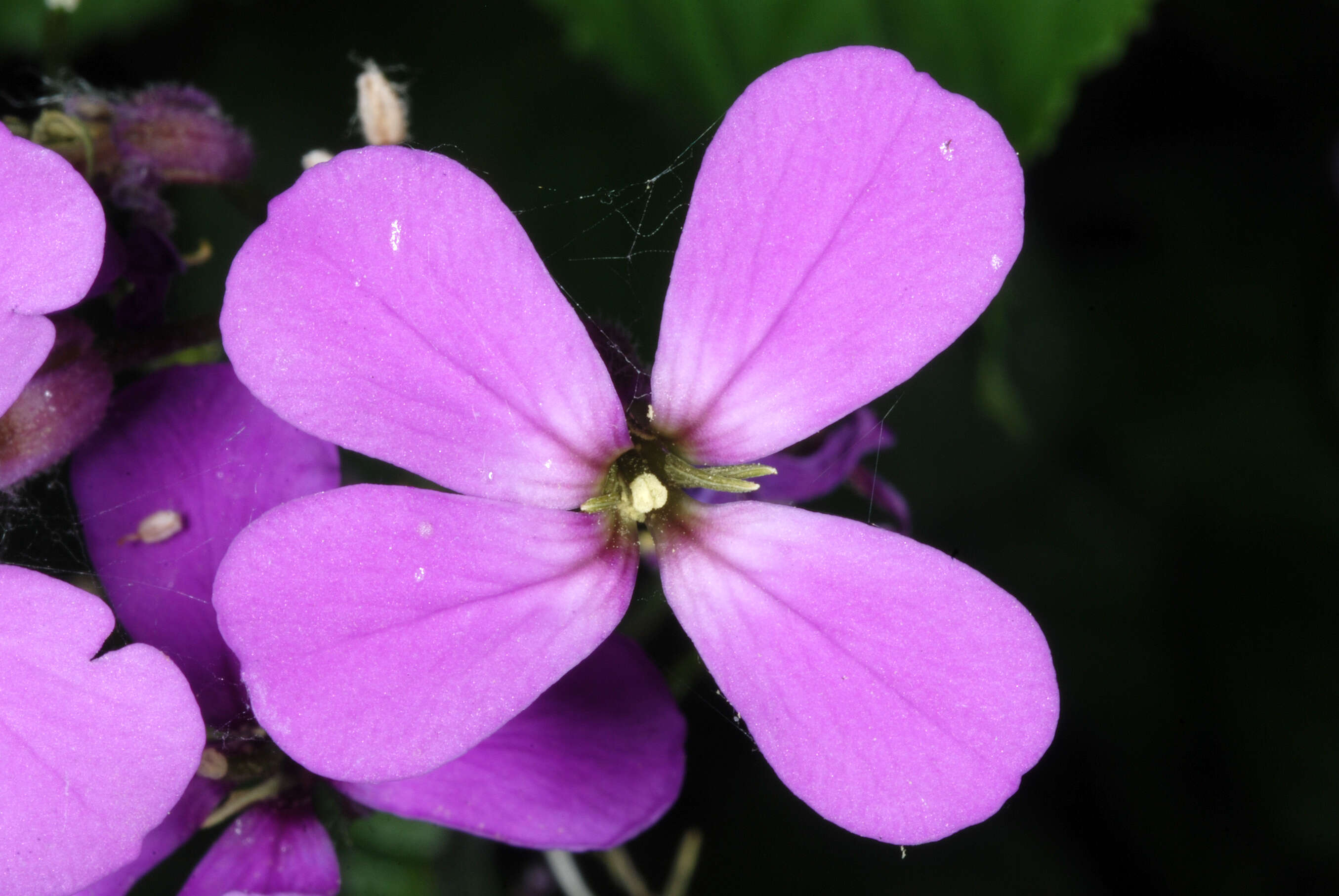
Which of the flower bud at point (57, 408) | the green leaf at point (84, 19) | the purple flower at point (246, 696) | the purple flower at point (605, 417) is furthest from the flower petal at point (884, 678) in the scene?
the green leaf at point (84, 19)

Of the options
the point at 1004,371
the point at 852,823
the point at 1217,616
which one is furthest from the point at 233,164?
the point at 1217,616

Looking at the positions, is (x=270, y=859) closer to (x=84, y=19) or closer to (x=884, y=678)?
(x=884, y=678)

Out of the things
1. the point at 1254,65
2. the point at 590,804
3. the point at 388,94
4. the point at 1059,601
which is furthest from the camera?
the point at 1059,601

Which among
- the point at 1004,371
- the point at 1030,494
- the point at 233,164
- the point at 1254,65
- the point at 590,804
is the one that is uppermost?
the point at 233,164

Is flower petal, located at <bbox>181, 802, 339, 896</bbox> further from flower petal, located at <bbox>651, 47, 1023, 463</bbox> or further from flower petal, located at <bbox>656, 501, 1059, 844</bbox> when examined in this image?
flower petal, located at <bbox>651, 47, 1023, 463</bbox>

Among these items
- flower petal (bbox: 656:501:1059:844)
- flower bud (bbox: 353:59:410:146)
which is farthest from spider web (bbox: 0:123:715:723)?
flower petal (bbox: 656:501:1059:844)

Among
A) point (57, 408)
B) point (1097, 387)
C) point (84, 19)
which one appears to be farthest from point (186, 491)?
point (1097, 387)

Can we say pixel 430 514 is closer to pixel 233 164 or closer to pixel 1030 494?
pixel 233 164
